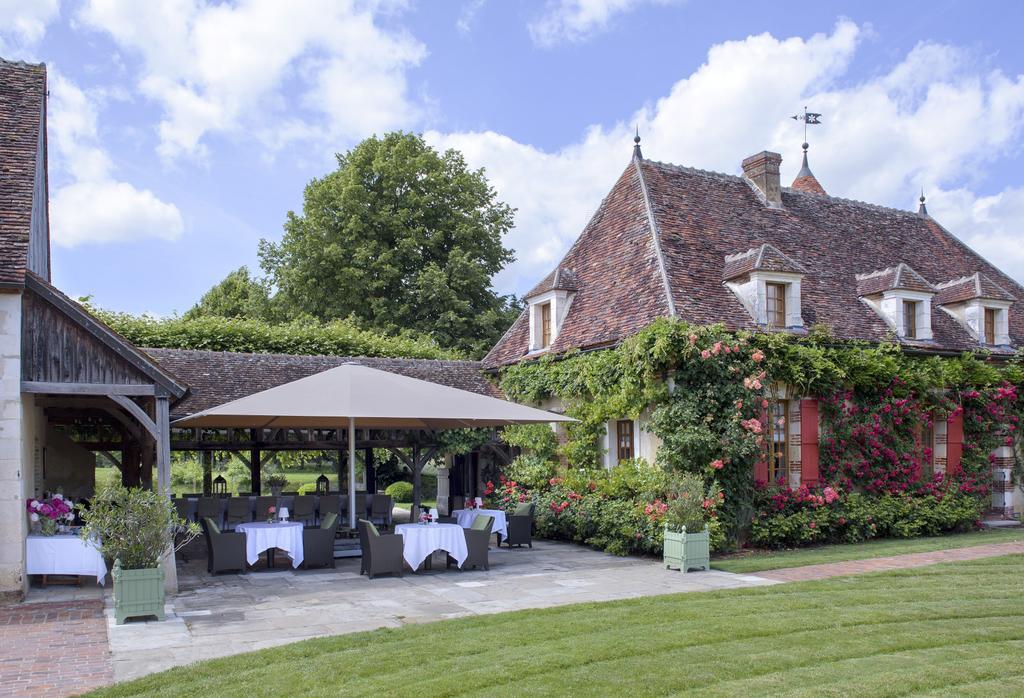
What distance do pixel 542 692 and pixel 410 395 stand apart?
6.48 metres

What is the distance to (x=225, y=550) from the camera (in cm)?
1212

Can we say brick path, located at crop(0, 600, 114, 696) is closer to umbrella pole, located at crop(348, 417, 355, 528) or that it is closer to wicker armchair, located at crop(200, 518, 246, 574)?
wicker armchair, located at crop(200, 518, 246, 574)

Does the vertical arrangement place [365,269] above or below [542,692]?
above

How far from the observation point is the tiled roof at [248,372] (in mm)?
15922

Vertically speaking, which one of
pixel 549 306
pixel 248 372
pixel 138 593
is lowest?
pixel 138 593

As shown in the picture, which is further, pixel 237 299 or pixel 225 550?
pixel 237 299

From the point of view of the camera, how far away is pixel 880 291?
59.5ft

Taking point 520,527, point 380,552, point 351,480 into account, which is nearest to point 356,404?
point 351,480

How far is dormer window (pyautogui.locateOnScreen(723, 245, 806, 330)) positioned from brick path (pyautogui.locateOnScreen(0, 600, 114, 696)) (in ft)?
39.0

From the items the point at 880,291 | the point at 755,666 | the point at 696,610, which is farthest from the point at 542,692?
the point at 880,291

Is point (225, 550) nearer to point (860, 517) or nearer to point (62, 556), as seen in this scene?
point (62, 556)

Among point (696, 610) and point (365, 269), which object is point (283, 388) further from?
point (365, 269)

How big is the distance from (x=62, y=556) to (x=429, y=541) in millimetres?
4688

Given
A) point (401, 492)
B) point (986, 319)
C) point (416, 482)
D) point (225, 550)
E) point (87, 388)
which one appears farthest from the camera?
point (401, 492)
